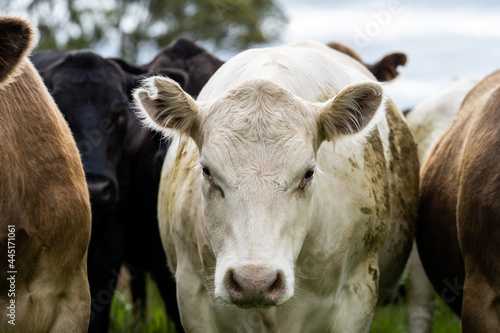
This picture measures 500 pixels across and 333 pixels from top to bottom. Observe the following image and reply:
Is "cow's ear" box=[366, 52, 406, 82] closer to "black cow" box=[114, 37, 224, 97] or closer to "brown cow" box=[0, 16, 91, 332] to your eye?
"black cow" box=[114, 37, 224, 97]

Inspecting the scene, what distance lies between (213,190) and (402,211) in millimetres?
2177

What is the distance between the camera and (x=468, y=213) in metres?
4.73

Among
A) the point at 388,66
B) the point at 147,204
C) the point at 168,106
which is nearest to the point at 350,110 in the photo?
the point at 168,106

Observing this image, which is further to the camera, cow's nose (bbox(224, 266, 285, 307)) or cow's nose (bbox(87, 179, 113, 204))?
cow's nose (bbox(87, 179, 113, 204))

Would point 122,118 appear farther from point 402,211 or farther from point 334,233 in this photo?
point 334,233

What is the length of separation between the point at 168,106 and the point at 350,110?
938 millimetres

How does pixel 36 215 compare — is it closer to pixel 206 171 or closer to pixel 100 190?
pixel 206 171

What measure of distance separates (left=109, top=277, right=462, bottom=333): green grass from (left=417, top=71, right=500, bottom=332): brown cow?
1.73 metres

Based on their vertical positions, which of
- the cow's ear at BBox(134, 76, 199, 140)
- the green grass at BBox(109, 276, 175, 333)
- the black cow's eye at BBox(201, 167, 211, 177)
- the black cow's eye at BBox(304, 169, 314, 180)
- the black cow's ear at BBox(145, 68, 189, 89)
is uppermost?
the cow's ear at BBox(134, 76, 199, 140)

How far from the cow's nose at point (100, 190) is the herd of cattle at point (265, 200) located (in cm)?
2

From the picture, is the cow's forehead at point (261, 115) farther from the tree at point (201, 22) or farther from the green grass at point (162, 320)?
the tree at point (201, 22)

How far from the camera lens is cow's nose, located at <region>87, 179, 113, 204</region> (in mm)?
6000

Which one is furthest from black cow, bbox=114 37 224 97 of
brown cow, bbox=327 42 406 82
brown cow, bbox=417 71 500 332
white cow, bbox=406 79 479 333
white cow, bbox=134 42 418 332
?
brown cow, bbox=417 71 500 332

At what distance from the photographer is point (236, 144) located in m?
3.96
